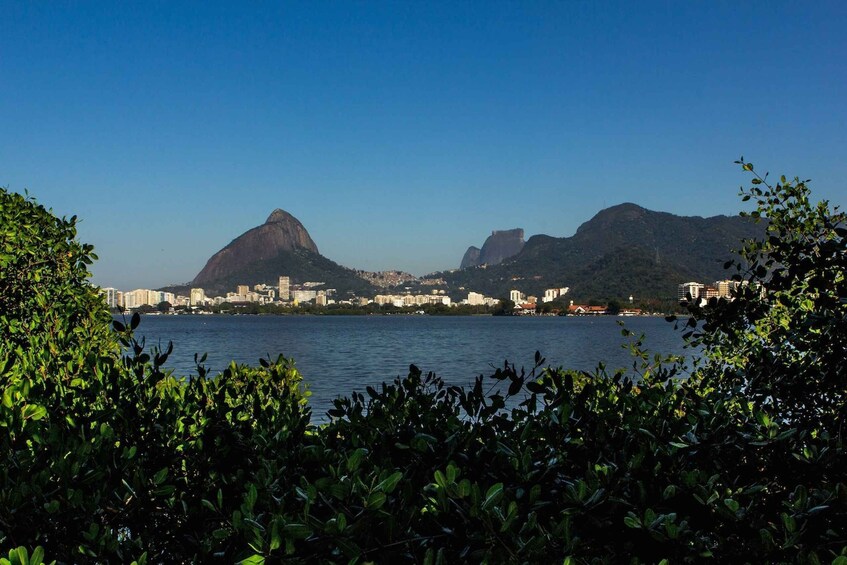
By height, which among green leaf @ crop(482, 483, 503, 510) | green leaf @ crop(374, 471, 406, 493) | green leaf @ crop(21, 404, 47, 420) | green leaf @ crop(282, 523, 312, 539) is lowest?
green leaf @ crop(282, 523, 312, 539)

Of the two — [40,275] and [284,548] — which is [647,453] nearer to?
[284,548]

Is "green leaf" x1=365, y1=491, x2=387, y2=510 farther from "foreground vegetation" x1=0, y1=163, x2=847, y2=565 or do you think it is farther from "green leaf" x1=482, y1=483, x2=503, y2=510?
"green leaf" x1=482, y1=483, x2=503, y2=510

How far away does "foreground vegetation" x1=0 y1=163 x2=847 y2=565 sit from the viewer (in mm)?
2244

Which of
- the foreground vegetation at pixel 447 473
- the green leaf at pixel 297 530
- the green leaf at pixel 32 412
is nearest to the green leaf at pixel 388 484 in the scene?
the foreground vegetation at pixel 447 473

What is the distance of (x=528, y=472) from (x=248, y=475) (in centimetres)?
116

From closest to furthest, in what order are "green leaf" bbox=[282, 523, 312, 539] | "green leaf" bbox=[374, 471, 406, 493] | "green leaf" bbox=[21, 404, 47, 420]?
"green leaf" bbox=[282, 523, 312, 539] < "green leaf" bbox=[374, 471, 406, 493] < "green leaf" bbox=[21, 404, 47, 420]

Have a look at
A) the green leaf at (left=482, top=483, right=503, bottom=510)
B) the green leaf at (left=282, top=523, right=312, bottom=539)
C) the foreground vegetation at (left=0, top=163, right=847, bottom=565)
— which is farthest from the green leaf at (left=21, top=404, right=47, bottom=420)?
the green leaf at (left=482, top=483, right=503, bottom=510)

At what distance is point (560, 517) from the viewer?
2.53 metres

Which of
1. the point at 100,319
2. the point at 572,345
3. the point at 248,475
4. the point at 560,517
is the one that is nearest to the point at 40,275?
the point at 100,319

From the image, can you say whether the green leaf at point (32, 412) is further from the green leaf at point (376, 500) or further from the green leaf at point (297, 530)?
the green leaf at point (376, 500)

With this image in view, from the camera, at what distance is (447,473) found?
223 centimetres

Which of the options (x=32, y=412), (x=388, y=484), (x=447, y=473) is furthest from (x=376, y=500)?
(x=32, y=412)

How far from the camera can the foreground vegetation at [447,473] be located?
2244 millimetres

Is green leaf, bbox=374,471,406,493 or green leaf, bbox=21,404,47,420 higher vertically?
green leaf, bbox=21,404,47,420
